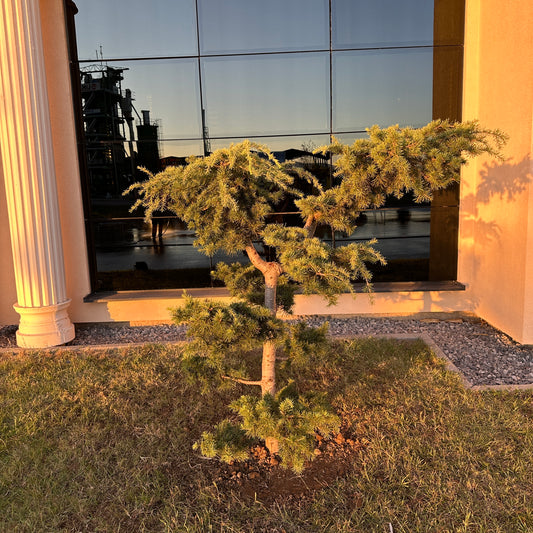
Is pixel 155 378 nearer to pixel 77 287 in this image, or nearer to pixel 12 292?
pixel 77 287

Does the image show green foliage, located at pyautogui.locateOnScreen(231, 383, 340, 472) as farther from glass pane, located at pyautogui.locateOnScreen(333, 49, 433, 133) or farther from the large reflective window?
the large reflective window

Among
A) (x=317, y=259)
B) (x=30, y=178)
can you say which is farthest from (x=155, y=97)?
(x=317, y=259)

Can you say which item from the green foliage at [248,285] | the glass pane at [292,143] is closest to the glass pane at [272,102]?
the glass pane at [292,143]

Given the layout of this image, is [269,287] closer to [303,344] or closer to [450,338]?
[303,344]

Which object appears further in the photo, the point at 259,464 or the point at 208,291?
the point at 208,291

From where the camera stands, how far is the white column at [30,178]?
511cm

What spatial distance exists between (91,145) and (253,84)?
10.2 ft

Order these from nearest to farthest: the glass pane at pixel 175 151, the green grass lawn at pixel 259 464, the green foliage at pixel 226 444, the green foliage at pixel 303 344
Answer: the green grass lawn at pixel 259 464
the green foliage at pixel 226 444
the green foliage at pixel 303 344
the glass pane at pixel 175 151

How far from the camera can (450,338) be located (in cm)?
549

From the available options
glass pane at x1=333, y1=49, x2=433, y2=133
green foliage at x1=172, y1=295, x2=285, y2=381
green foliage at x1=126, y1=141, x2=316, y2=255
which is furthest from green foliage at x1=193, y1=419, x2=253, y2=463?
glass pane at x1=333, y1=49, x2=433, y2=133

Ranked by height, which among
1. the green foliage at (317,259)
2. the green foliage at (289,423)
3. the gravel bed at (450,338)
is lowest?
the gravel bed at (450,338)

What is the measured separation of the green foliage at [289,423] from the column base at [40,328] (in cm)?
367

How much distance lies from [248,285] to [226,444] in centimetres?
113

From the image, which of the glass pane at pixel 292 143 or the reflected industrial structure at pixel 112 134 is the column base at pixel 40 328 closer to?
the reflected industrial structure at pixel 112 134
